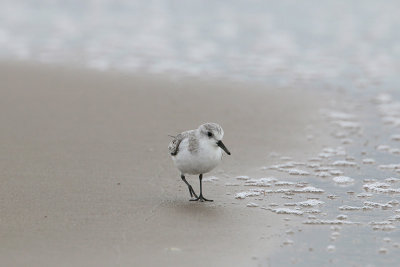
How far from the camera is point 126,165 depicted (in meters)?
6.87

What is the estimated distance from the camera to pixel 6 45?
1249 centimetres

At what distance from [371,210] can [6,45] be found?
340 inches

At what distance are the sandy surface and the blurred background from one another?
46.7 inches

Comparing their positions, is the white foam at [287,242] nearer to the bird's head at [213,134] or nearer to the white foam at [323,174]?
the bird's head at [213,134]

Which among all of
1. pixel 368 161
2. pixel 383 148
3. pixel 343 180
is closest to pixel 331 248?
pixel 343 180

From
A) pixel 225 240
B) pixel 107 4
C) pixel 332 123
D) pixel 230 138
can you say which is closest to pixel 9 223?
pixel 225 240

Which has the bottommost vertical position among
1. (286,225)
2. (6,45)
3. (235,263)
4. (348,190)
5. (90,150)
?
(235,263)

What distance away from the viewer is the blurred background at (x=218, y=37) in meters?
11.6

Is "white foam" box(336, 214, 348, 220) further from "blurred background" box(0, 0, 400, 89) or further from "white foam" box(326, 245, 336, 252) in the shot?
"blurred background" box(0, 0, 400, 89)

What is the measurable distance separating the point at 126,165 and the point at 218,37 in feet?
25.5

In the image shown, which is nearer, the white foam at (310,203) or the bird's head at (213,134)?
the bird's head at (213,134)

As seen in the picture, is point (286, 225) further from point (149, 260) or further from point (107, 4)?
point (107, 4)

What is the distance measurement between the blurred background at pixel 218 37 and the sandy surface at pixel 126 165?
46.7 inches

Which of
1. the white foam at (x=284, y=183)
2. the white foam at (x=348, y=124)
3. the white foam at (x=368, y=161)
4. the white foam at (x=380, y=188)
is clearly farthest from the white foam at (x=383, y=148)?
the white foam at (x=284, y=183)
